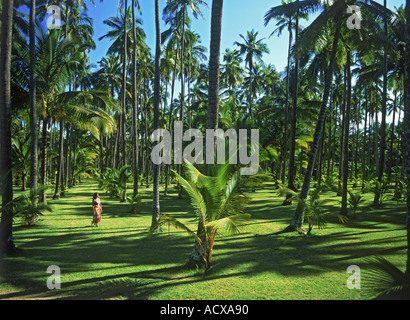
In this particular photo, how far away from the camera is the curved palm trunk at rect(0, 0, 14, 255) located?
276 inches

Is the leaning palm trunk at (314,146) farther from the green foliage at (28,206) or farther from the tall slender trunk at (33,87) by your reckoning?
the tall slender trunk at (33,87)

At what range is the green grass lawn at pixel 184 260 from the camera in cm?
531

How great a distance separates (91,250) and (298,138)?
22091 mm

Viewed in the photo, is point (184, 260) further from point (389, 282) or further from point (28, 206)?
point (28, 206)

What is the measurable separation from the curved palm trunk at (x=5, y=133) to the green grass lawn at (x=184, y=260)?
2.28ft

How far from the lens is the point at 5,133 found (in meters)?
7.04

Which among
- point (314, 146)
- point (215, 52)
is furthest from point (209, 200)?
point (314, 146)

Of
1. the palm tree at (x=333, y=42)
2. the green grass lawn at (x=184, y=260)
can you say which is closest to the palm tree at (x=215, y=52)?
the green grass lawn at (x=184, y=260)

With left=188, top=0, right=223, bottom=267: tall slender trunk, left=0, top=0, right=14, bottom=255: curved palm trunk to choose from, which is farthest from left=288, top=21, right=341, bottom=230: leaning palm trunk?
left=0, top=0, right=14, bottom=255: curved palm trunk

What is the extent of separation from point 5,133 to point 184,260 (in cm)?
562

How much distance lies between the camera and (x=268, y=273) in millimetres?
6285
